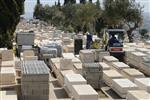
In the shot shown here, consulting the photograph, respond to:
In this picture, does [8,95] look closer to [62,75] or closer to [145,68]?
[62,75]

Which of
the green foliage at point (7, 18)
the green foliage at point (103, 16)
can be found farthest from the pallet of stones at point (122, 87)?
the green foliage at point (103, 16)

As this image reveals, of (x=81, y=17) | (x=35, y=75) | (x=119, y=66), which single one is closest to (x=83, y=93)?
(x=35, y=75)

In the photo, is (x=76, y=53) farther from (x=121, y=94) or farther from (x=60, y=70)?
(x=121, y=94)

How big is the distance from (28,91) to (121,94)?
11.0ft

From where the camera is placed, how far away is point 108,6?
38.3 metres

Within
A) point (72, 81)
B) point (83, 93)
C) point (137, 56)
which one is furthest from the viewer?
point (137, 56)

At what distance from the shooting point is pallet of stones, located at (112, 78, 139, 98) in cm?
1449

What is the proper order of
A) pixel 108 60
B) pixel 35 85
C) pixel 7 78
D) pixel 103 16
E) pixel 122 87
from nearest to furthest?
pixel 35 85, pixel 122 87, pixel 7 78, pixel 108 60, pixel 103 16

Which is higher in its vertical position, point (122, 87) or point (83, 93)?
point (83, 93)

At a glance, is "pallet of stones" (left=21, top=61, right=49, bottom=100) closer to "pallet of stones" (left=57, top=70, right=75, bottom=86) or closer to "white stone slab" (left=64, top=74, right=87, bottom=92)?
"white stone slab" (left=64, top=74, right=87, bottom=92)

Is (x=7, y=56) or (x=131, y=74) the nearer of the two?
(x=131, y=74)

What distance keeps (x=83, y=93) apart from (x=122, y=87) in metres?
2.18

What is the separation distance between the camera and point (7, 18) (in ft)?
85.5

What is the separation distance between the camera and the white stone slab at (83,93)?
501 inches
